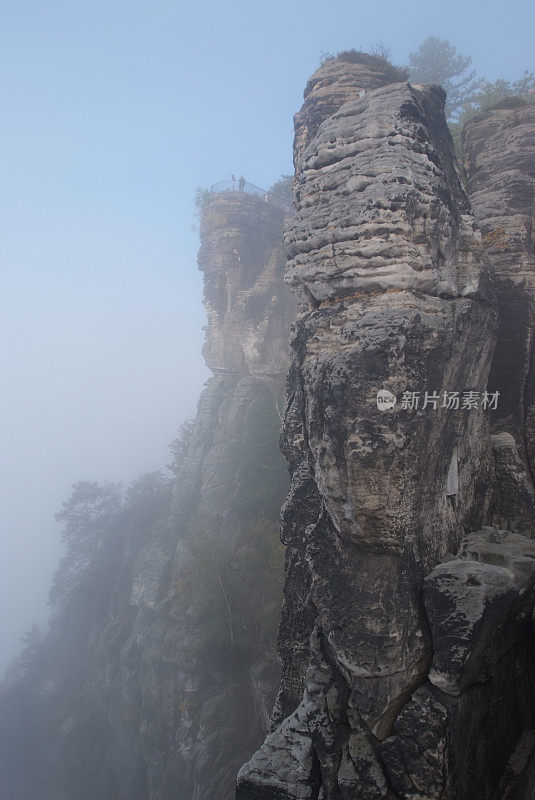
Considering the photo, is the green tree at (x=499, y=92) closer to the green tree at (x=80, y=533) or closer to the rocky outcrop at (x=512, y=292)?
the rocky outcrop at (x=512, y=292)

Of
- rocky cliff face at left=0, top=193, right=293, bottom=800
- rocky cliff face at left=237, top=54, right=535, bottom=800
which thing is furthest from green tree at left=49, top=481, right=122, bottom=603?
rocky cliff face at left=237, top=54, right=535, bottom=800

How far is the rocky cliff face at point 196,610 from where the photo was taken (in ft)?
58.3

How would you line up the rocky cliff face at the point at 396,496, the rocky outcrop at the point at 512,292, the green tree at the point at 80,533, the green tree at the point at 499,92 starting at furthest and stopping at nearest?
1. the green tree at the point at 80,533
2. the green tree at the point at 499,92
3. the rocky outcrop at the point at 512,292
4. the rocky cliff face at the point at 396,496

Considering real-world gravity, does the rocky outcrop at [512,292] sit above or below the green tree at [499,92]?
below

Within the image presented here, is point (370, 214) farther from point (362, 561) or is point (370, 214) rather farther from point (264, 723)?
point (264, 723)

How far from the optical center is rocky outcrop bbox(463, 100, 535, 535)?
720cm

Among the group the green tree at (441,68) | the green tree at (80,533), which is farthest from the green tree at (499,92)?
the green tree at (80,533)

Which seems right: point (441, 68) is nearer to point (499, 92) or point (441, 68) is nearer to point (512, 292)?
point (499, 92)

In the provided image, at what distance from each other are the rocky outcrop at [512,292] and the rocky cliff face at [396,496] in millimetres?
831

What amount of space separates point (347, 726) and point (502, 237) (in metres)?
7.47

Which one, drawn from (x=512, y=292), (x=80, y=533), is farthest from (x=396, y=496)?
(x=80, y=533)

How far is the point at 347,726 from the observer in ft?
18.0

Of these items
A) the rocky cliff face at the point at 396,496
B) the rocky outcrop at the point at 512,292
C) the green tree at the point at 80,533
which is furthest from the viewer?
the green tree at the point at 80,533

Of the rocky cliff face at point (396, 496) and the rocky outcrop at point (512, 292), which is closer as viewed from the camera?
the rocky cliff face at point (396, 496)
